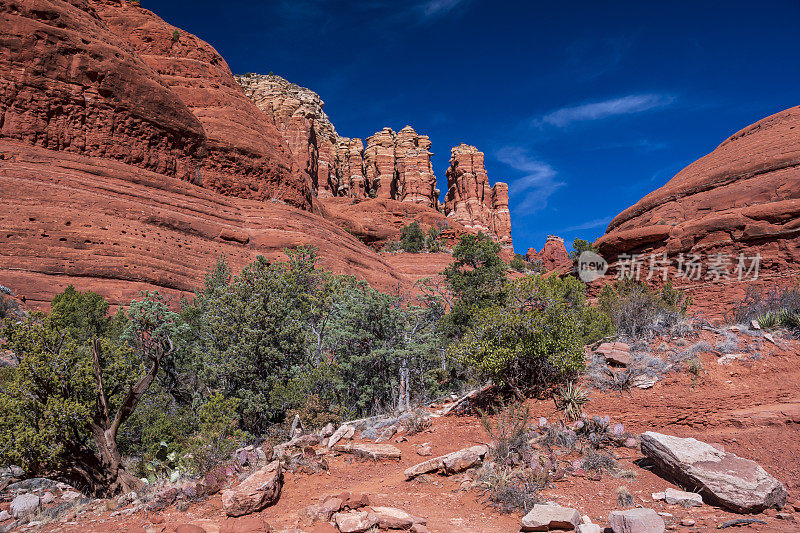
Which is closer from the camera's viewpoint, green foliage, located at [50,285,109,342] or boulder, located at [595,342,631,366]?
boulder, located at [595,342,631,366]

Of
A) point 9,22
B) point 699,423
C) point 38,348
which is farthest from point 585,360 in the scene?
point 9,22

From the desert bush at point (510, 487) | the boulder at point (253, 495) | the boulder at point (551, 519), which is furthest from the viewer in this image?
the boulder at point (253, 495)

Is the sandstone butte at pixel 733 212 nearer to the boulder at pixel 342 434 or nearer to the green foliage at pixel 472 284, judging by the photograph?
the green foliage at pixel 472 284

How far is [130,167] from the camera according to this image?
30.5 metres

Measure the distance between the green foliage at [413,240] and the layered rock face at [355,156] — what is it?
25.8 m

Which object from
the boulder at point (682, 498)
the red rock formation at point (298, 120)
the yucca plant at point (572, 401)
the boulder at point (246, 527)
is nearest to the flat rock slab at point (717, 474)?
the boulder at point (682, 498)

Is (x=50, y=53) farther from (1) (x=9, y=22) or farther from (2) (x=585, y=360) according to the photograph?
(2) (x=585, y=360)

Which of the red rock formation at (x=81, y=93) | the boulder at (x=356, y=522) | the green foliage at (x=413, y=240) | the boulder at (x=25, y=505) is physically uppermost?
the red rock formation at (x=81, y=93)

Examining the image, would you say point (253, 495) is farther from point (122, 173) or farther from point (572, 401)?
point (122, 173)

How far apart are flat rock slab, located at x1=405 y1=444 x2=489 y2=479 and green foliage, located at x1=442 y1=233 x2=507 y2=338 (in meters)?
7.96

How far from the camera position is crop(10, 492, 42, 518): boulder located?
7.27m

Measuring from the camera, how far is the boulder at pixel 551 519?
4336 millimetres

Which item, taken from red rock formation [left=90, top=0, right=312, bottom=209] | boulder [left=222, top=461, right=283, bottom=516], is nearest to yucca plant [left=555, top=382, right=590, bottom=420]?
boulder [left=222, top=461, right=283, bottom=516]

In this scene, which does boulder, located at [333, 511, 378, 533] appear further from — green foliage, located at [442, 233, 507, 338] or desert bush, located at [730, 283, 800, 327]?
desert bush, located at [730, 283, 800, 327]
